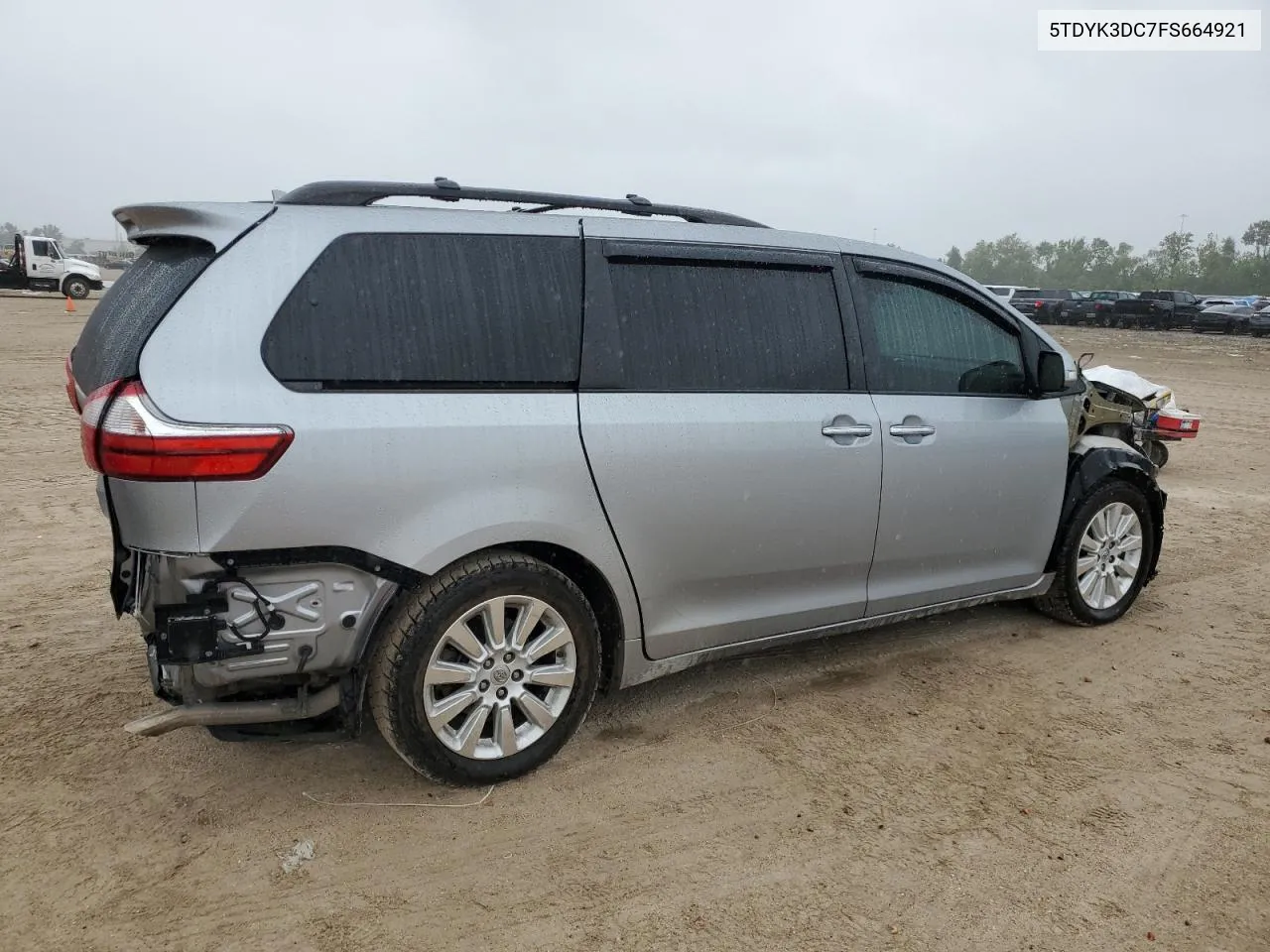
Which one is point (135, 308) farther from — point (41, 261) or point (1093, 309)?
point (1093, 309)

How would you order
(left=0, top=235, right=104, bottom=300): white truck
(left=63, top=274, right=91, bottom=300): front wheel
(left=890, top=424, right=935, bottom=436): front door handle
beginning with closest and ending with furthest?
(left=890, top=424, right=935, bottom=436): front door handle
(left=0, top=235, right=104, bottom=300): white truck
(left=63, top=274, right=91, bottom=300): front wheel

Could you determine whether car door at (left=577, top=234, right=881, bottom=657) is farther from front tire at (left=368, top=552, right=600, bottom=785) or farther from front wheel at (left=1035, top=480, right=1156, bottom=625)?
front wheel at (left=1035, top=480, right=1156, bottom=625)

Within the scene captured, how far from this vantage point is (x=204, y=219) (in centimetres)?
282

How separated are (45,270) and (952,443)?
109 ft

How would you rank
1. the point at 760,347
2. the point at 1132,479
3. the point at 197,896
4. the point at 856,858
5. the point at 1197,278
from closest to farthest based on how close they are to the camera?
1. the point at 197,896
2. the point at 856,858
3. the point at 760,347
4. the point at 1132,479
5. the point at 1197,278

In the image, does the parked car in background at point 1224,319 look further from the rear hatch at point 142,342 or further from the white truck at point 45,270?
the rear hatch at point 142,342

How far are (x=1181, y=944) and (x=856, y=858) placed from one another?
830mm

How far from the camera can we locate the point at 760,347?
353cm

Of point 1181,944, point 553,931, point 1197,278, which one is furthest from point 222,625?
point 1197,278

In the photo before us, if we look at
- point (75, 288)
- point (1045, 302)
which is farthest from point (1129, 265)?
point (75, 288)

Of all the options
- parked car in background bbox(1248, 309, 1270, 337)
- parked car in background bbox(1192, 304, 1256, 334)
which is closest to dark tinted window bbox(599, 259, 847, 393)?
parked car in background bbox(1248, 309, 1270, 337)

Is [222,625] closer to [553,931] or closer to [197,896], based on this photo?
[197,896]

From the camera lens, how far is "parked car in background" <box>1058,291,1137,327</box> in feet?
129

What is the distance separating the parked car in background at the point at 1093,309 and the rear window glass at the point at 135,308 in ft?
138
